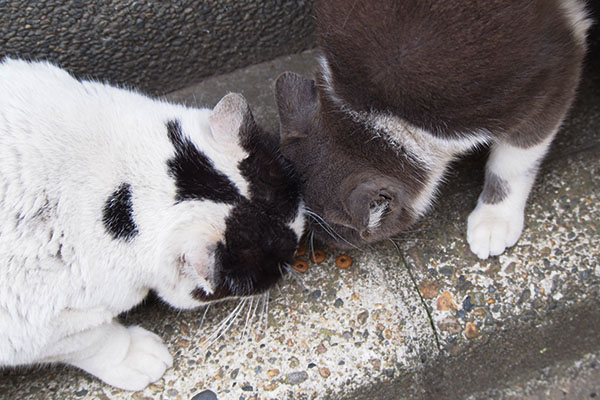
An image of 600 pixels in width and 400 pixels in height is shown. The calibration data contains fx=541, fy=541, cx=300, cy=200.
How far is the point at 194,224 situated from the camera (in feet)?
5.46

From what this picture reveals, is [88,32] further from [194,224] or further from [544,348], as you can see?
[544,348]

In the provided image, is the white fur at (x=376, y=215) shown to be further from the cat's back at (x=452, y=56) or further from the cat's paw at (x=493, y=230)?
the cat's paw at (x=493, y=230)

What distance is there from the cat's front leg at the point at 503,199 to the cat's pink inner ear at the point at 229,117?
0.99 meters

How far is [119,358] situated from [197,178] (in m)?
0.71

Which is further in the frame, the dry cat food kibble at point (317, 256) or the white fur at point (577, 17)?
the dry cat food kibble at point (317, 256)

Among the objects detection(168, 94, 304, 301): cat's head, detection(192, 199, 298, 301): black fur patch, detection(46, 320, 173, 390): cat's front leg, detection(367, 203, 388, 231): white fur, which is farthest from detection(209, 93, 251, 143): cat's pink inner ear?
detection(46, 320, 173, 390): cat's front leg

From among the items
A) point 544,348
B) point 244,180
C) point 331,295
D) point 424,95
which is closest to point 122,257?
→ point 244,180

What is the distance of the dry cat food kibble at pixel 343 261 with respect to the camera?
83.2 inches

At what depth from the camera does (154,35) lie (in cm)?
239

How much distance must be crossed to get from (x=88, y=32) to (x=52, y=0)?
18 centimetres

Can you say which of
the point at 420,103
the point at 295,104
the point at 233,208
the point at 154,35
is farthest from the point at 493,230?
the point at 154,35

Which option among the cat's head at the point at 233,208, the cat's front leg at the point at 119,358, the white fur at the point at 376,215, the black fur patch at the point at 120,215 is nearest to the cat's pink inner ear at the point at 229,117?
the cat's head at the point at 233,208

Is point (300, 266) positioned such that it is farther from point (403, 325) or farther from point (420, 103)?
point (420, 103)

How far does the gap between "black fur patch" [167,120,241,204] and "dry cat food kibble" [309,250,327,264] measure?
546 mm
